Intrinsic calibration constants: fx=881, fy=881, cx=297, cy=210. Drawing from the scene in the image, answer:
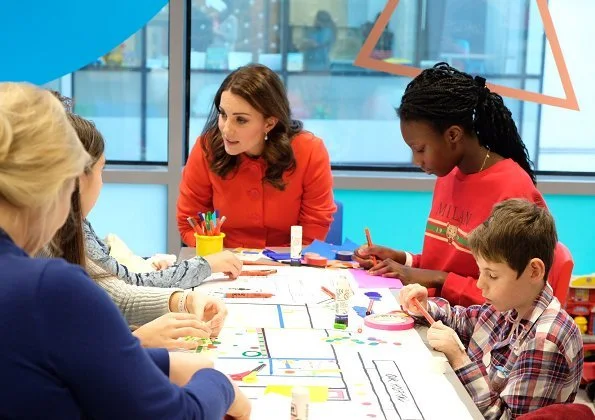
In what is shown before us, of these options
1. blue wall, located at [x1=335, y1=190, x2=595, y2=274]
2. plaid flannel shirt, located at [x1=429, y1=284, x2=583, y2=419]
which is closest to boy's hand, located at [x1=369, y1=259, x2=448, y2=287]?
plaid flannel shirt, located at [x1=429, y1=284, x2=583, y2=419]

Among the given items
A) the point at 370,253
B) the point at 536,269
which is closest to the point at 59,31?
the point at 370,253

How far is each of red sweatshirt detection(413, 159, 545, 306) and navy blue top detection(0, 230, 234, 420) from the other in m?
1.67

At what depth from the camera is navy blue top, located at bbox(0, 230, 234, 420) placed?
112 centimetres

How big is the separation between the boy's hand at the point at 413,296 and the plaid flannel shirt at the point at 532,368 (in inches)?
10.4

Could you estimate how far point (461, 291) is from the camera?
8.88ft

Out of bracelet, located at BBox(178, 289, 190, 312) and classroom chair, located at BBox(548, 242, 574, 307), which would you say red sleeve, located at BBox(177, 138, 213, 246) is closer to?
bracelet, located at BBox(178, 289, 190, 312)

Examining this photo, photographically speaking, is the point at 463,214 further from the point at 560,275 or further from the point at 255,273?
the point at 255,273

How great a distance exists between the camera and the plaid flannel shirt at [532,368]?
199 centimetres

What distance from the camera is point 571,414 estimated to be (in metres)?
1.65

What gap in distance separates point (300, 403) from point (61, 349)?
0.58 meters

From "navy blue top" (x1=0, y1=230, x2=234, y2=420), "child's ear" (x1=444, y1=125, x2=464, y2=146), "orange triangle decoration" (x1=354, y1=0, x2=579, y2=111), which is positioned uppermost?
"orange triangle decoration" (x1=354, y1=0, x2=579, y2=111)

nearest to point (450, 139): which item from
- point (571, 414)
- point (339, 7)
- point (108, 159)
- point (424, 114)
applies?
point (424, 114)

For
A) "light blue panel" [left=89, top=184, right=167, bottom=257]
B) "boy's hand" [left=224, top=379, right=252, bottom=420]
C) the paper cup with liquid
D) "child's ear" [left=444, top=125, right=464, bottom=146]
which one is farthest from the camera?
"light blue panel" [left=89, top=184, right=167, bottom=257]

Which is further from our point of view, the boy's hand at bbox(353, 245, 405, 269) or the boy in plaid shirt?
the boy's hand at bbox(353, 245, 405, 269)
